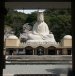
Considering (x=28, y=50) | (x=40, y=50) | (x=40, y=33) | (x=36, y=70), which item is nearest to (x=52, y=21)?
(x=40, y=33)

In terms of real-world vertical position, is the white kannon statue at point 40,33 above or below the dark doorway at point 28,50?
above

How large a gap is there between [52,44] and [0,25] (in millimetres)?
23187

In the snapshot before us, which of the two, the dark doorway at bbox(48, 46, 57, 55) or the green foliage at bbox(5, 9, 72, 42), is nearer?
the dark doorway at bbox(48, 46, 57, 55)

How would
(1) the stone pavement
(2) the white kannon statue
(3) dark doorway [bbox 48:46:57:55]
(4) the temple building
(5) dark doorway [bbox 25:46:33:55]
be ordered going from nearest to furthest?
(1) the stone pavement
(5) dark doorway [bbox 25:46:33:55]
(4) the temple building
(3) dark doorway [bbox 48:46:57:55]
(2) the white kannon statue

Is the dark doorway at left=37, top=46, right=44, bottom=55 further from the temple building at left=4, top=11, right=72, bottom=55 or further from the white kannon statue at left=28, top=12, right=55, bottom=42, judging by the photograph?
the white kannon statue at left=28, top=12, right=55, bottom=42

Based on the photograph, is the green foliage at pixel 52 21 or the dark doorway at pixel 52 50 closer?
the dark doorway at pixel 52 50

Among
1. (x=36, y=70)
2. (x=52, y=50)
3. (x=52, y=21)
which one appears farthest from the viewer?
(x=52, y=21)

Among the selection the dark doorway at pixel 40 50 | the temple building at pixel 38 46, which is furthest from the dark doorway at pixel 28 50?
the dark doorway at pixel 40 50

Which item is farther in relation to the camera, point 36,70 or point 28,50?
point 28,50

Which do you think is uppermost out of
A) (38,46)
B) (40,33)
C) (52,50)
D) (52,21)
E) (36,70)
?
(52,21)

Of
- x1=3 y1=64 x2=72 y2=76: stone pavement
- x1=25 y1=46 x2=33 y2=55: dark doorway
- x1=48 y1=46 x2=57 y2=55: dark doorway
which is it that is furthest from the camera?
x1=48 y1=46 x2=57 y2=55: dark doorway

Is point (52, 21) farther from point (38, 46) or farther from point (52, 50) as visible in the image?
point (38, 46)

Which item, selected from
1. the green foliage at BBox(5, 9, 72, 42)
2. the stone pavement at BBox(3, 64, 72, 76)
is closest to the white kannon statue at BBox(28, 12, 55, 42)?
the green foliage at BBox(5, 9, 72, 42)

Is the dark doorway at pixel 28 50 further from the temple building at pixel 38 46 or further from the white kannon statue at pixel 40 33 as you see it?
the white kannon statue at pixel 40 33
